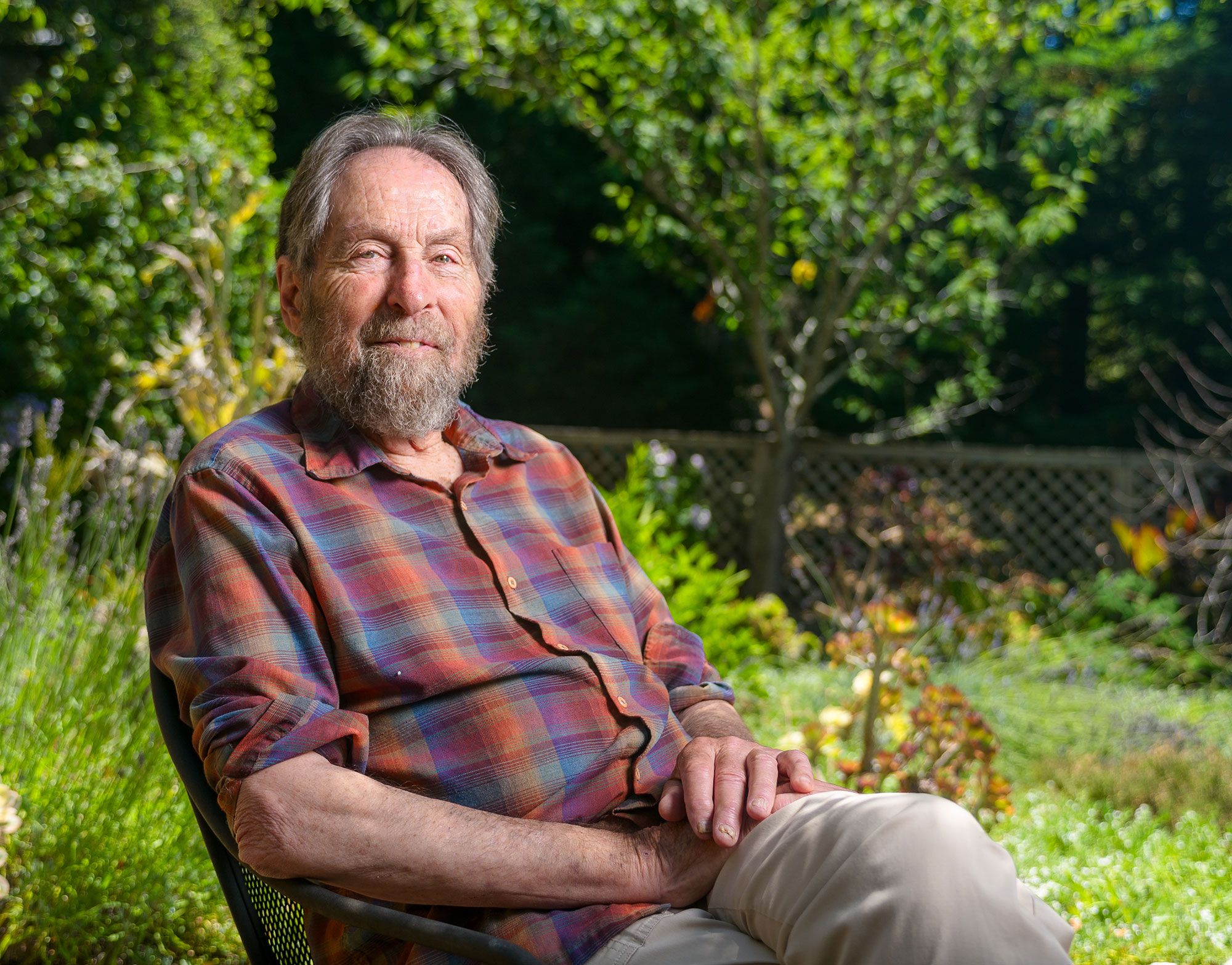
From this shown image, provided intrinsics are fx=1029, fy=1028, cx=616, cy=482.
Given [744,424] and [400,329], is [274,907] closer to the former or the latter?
[400,329]

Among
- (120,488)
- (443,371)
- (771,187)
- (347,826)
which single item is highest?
(771,187)

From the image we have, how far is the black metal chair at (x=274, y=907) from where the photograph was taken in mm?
1017

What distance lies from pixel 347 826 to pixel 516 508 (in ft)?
1.87

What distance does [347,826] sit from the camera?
1.12 m

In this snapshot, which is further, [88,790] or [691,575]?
[691,575]

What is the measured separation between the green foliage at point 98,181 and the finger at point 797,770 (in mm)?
4395

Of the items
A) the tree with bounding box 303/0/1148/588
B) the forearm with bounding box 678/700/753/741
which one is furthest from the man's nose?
the tree with bounding box 303/0/1148/588

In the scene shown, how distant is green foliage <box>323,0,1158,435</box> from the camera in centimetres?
502

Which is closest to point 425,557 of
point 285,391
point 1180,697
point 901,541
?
point 285,391

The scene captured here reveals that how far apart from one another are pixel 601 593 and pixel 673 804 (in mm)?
361

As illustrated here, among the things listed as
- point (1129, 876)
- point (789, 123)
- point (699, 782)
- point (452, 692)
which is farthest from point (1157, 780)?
point (789, 123)

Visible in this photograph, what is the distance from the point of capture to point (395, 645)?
50.1 inches

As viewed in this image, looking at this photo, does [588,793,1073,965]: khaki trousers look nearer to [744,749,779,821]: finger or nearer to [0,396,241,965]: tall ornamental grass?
[744,749,779,821]: finger

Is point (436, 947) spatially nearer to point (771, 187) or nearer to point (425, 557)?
point (425, 557)
